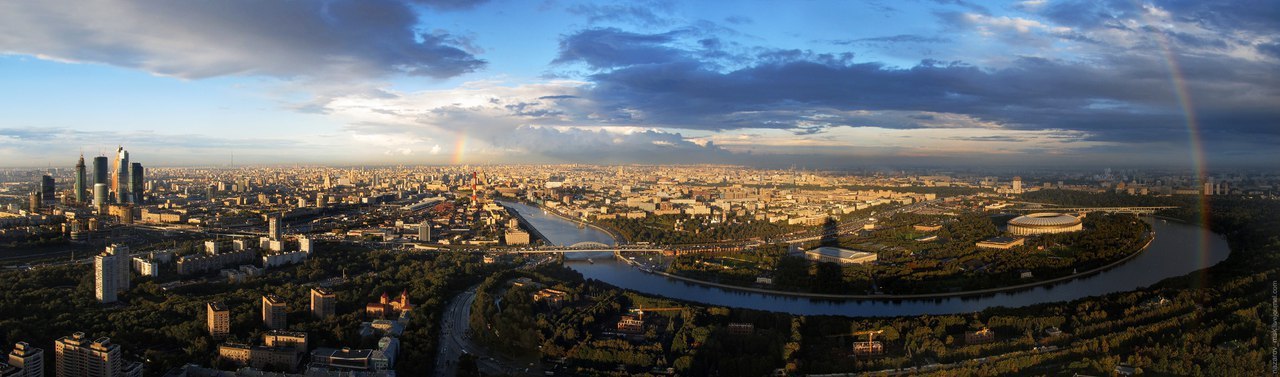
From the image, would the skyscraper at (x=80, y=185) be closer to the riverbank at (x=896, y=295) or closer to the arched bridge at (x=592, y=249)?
the arched bridge at (x=592, y=249)

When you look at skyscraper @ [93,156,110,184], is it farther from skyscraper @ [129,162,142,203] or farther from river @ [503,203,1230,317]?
river @ [503,203,1230,317]

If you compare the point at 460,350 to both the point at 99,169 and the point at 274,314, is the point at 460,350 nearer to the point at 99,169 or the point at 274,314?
the point at 274,314

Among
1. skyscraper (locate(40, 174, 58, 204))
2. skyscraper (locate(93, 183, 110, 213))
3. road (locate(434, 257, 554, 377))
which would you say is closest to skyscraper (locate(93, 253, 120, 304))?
road (locate(434, 257, 554, 377))

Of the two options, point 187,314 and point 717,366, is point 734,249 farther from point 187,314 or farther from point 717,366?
point 187,314

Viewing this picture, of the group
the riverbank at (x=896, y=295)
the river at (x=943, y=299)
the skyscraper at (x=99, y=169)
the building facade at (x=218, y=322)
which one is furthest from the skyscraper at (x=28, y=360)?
the skyscraper at (x=99, y=169)

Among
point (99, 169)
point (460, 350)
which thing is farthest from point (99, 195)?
point (460, 350)
